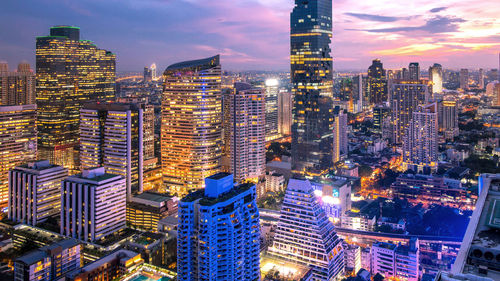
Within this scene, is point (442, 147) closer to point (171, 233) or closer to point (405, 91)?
point (405, 91)

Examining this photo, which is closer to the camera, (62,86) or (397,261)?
(397,261)

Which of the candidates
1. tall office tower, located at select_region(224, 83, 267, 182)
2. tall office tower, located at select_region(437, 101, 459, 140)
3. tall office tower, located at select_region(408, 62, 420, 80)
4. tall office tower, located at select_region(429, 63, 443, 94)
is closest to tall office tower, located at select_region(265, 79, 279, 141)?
tall office tower, located at select_region(224, 83, 267, 182)

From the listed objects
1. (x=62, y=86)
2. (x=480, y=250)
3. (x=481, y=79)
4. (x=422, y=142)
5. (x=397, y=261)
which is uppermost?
(x=481, y=79)

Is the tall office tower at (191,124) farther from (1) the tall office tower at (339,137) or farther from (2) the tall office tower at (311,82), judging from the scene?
(1) the tall office tower at (339,137)

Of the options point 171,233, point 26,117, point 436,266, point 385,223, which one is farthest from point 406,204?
point 26,117

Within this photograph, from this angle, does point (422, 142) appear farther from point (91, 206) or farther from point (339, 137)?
point (91, 206)

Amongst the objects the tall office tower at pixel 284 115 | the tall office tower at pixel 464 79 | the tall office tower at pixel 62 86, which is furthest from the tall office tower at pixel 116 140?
the tall office tower at pixel 464 79

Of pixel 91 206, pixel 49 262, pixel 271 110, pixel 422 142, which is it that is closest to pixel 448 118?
pixel 422 142
